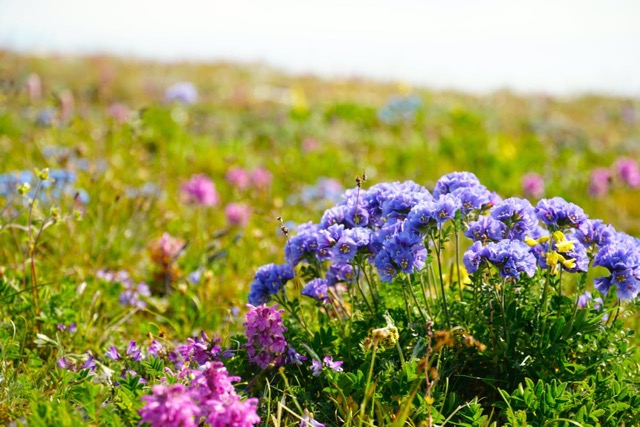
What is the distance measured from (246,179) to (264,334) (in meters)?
3.62

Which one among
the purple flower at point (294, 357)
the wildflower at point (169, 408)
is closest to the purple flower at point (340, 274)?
the purple flower at point (294, 357)

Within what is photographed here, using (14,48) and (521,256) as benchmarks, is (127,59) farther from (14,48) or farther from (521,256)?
(521,256)

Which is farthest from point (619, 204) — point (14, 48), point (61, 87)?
point (14, 48)

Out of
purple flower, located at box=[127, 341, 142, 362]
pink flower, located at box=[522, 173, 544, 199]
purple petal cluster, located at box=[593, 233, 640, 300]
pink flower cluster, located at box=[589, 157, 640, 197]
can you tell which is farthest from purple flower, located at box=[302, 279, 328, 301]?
pink flower cluster, located at box=[589, 157, 640, 197]

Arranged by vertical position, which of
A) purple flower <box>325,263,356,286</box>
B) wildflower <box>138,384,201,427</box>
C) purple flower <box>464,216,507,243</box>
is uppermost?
purple flower <box>464,216,507,243</box>

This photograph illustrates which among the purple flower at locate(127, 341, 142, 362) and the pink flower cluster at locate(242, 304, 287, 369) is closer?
the pink flower cluster at locate(242, 304, 287, 369)

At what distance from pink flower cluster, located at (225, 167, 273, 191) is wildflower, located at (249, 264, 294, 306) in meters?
3.15

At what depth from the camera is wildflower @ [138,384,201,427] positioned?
1698 millimetres

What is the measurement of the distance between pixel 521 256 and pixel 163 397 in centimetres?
123

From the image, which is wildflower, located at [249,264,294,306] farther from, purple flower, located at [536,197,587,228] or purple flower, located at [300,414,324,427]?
purple flower, located at [536,197,587,228]

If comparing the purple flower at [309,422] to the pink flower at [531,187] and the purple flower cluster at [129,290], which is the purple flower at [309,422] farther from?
the pink flower at [531,187]

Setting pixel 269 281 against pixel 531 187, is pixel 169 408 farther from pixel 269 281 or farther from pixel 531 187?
pixel 531 187

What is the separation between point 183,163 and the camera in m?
6.91

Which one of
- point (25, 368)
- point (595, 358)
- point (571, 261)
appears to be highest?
point (571, 261)
